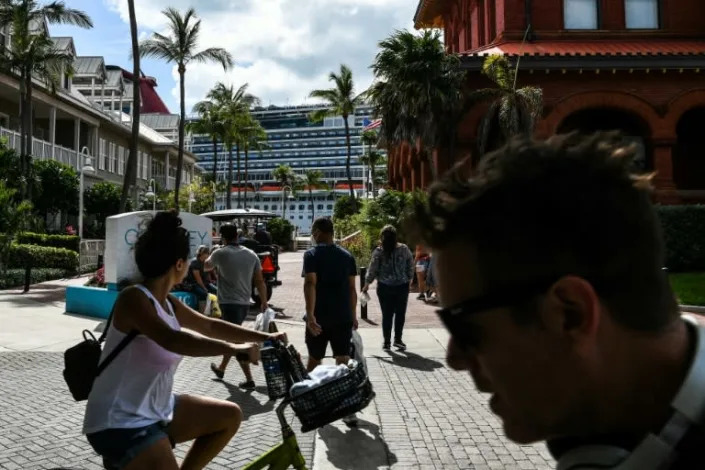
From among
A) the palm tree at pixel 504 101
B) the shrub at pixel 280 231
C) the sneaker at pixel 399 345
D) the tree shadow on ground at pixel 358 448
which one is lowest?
the tree shadow on ground at pixel 358 448

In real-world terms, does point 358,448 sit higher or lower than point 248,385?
lower

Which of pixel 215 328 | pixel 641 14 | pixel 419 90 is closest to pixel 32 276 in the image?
pixel 419 90

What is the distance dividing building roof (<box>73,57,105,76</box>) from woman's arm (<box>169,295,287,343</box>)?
151 feet

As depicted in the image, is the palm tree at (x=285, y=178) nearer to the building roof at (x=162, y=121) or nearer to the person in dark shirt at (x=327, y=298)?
the building roof at (x=162, y=121)

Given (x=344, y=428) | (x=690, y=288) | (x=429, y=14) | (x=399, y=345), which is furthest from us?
(x=429, y=14)

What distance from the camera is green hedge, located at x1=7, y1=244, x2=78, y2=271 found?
874 inches

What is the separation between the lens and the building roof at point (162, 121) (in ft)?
248

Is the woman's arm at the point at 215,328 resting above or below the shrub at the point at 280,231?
below

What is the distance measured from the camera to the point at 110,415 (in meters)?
2.58

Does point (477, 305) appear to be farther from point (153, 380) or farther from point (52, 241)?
point (52, 241)

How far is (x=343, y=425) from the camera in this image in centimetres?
581

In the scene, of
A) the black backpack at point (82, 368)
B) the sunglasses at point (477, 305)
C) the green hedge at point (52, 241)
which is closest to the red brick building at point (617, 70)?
the black backpack at point (82, 368)

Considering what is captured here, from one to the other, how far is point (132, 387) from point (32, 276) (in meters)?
20.5

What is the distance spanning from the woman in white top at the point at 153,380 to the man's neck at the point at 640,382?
205cm
